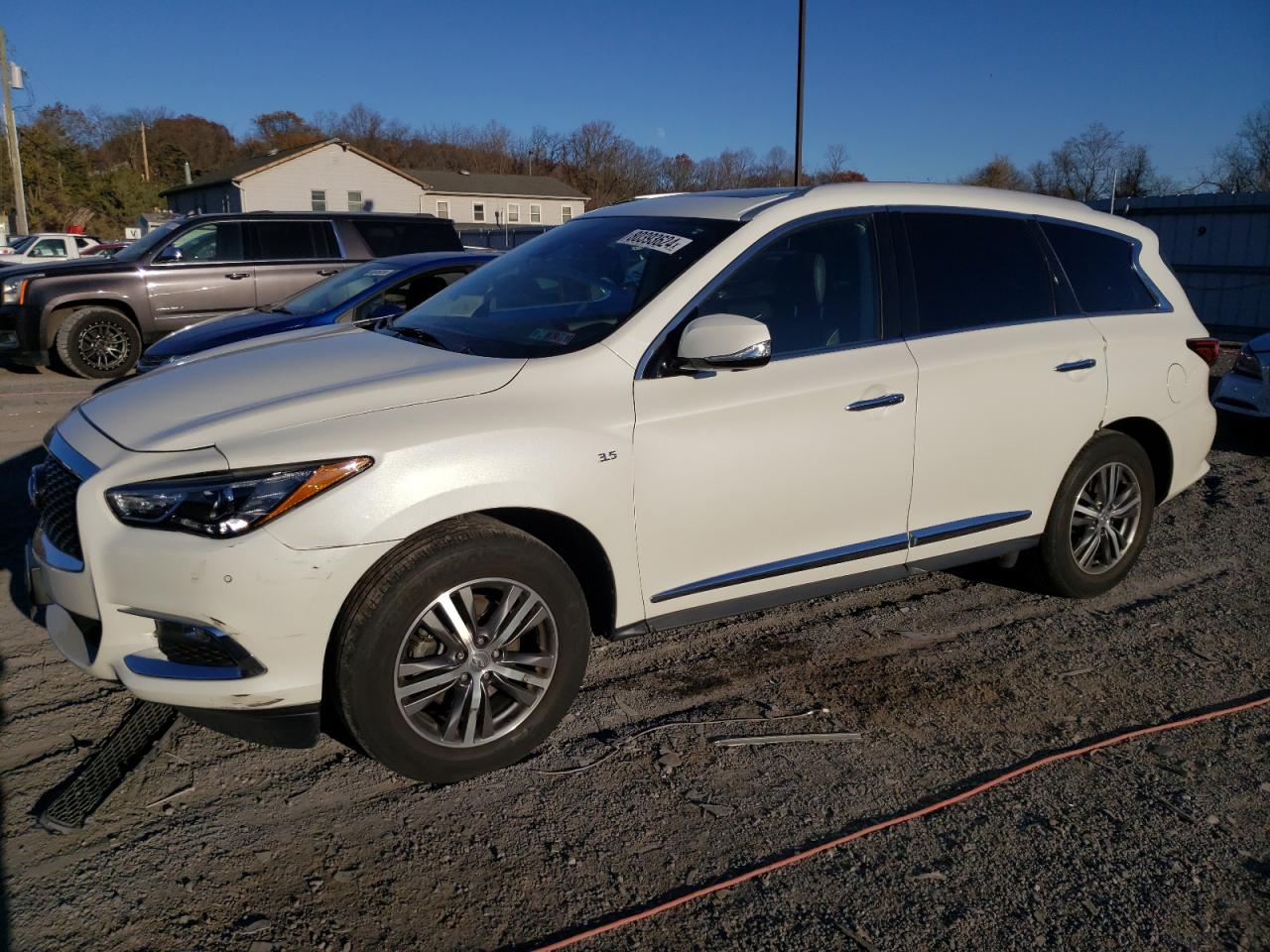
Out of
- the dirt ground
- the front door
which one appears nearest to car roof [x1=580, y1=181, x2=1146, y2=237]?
the front door

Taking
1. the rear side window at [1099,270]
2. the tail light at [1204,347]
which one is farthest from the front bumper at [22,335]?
the tail light at [1204,347]

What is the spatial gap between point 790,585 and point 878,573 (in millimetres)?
464

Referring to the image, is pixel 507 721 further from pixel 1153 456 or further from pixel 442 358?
pixel 1153 456

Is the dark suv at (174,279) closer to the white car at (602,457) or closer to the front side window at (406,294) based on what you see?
the front side window at (406,294)

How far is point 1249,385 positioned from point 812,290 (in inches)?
239

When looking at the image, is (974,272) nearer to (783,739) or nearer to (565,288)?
(565,288)

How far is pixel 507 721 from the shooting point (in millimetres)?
3332

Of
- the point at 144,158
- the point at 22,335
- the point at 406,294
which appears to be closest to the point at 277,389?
the point at 406,294

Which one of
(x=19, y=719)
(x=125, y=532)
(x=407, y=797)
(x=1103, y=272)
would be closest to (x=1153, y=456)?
(x=1103, y=272)

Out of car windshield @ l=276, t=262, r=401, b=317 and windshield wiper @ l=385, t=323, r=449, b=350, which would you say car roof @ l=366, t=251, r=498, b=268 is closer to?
car windshield @ l=276, t=262, r=401, b=317

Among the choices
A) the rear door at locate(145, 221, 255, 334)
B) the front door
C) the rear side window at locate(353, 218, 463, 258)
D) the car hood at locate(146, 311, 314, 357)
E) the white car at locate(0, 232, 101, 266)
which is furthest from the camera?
the white car at locate(0, 232, 101, 266)

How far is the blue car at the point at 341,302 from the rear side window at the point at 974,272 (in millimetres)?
4065

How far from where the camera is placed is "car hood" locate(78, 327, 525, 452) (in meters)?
3.07

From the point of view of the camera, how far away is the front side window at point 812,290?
3.82 m
